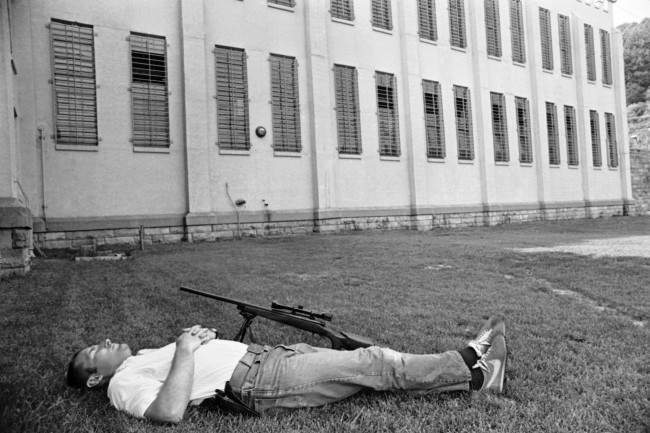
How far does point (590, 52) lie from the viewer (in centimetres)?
2730

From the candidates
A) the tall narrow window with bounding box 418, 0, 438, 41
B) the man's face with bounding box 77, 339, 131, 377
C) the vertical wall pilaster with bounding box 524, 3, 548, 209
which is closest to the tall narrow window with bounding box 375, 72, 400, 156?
the tall narrow window with bounding box 418, 0, 438, 41

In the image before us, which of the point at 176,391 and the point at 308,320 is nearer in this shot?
the point at 176,391

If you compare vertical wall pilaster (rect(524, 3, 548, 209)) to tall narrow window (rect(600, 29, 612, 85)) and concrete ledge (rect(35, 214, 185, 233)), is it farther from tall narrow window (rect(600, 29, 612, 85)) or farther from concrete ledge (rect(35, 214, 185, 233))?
concrete ledge (rect(35, 214, 185, 233))

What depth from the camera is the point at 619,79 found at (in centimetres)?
2850

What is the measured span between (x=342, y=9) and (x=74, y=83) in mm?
10134

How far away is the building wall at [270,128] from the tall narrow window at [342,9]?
0.28 meters

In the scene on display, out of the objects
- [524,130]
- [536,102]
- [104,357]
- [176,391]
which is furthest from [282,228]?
[536,102]

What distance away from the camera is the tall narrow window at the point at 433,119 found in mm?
20344

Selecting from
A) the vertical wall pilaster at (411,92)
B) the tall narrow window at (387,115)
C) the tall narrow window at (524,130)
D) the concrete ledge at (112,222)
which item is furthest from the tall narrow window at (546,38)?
the concrete ledge at (112,222)

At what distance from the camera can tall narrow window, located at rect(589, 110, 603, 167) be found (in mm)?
26981

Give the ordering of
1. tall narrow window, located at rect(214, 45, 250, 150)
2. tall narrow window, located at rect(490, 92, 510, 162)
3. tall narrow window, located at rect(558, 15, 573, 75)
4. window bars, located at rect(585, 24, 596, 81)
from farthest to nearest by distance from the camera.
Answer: window bars, located at rect(585, 24, 596, 81)
tall narrow window, located at rect(558, 15, 573, 75)
tall narrow window, located at rect(490, 92, 510, 162)
tall narrow window, located at rect(214, 45, 250, 150)

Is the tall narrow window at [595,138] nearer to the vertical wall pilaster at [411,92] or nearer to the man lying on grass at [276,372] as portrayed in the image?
the vertical wall pilaster at [411,92]

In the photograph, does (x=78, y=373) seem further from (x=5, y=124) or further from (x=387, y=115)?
(x=387, y=115)

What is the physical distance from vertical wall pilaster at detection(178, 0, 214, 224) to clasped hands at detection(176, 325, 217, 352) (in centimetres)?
1216
